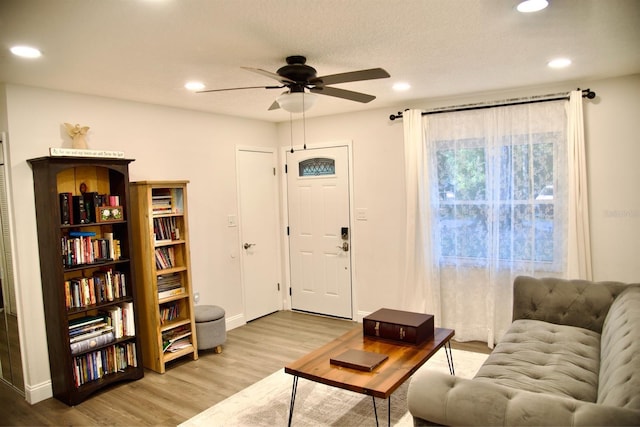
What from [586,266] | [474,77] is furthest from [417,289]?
[474,77]

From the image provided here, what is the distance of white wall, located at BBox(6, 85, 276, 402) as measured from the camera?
3.36 m

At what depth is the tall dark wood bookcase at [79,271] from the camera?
10.8ft

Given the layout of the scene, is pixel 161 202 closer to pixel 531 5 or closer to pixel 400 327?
pixel 400 327

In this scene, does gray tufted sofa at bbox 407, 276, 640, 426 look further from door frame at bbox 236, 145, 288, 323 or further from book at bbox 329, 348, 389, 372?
door frame at bbox 236, 145, 288, 323

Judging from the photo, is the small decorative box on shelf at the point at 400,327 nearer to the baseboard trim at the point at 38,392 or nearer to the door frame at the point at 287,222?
the door frame at the point at 287,222

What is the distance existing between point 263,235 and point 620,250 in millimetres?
3783

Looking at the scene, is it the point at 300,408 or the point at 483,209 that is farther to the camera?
the point at 483,209

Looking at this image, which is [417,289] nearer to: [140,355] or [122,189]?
[140,355]

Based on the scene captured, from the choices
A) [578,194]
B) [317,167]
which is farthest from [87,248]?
[578,194]

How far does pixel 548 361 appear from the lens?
2.62m

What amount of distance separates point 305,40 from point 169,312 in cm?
284

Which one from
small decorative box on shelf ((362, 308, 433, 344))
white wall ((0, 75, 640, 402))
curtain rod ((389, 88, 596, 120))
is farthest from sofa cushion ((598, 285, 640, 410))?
curtain rod ((389, 88, 596, 120))

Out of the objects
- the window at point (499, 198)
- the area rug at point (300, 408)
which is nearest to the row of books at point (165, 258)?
the area rug at point (300, 408)

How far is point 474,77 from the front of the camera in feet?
12.0
